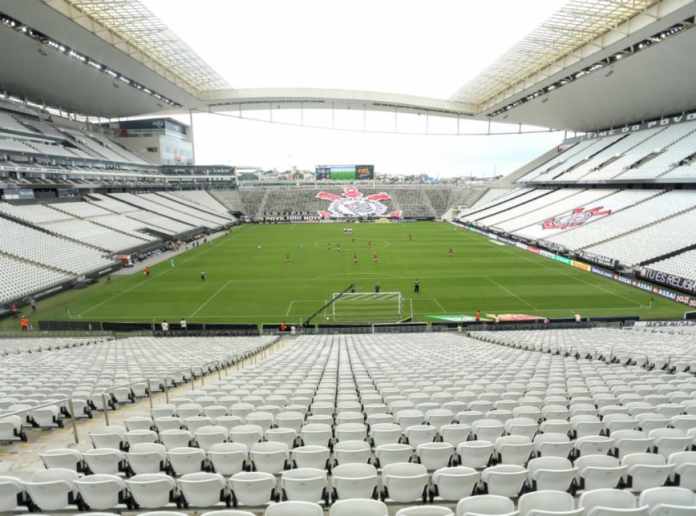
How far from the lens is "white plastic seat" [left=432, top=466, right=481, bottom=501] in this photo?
14.5 ft

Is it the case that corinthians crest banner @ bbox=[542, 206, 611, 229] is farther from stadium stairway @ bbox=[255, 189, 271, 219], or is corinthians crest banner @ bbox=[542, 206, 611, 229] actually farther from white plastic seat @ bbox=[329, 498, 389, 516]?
stadium stairway @ bbox=[255, 189, 271, 219]

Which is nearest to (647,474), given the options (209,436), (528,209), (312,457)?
(312,457)

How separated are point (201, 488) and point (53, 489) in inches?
58.3

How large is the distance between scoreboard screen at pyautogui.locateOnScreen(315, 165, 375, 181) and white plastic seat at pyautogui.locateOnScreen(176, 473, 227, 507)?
94.2 metres

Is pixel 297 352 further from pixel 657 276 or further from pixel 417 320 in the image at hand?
pixel 657 276

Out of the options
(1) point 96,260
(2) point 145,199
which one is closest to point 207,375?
(1) point 96,260

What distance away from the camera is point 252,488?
14.3ft

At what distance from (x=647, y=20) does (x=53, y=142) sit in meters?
73.8

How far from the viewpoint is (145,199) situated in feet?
234

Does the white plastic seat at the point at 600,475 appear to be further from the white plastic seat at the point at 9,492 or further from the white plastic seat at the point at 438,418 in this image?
the white plastic seat at the point at 9,492

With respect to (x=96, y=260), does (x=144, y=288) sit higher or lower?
lower

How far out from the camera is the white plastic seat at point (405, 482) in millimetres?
4414

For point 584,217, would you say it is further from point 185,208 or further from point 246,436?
point 185,208

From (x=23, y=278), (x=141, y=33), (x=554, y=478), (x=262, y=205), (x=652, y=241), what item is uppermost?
(x=141, y=33)
